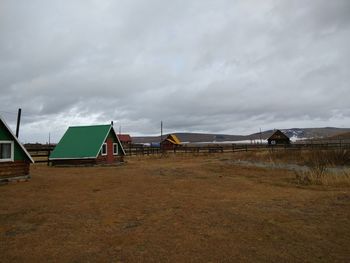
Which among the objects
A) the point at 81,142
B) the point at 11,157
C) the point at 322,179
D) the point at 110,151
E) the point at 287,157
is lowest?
the point at 322,179

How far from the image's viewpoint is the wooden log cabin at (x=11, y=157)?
1631cm

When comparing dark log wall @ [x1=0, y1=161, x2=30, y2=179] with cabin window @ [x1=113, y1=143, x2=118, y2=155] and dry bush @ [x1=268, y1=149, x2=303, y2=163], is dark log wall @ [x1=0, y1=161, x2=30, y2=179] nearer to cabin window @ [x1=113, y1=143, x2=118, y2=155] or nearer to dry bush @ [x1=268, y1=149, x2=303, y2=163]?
cabin window @ [x1=113, y1=143, x2=118, y2=155]

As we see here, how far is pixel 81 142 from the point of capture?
30078 mm

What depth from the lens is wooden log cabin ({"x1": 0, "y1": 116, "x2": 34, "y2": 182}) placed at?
642 inches

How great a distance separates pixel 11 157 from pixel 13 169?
0.68 metres

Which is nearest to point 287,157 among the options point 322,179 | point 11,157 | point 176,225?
point 322,179

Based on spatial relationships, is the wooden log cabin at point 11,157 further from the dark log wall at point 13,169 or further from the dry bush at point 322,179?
the dry bush at point 322,179

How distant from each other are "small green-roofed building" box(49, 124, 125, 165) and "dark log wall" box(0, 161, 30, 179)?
1055cm

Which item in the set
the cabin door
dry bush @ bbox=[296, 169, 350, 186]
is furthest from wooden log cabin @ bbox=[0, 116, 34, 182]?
dry bush @ bbox=[296, 169, 350, 186]

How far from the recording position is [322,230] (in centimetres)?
720

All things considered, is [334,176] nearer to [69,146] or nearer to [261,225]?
[261,225]

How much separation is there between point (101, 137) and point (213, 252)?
82.6ft

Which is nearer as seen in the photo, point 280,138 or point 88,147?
point 88,147

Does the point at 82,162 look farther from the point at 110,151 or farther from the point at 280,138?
the point at 280,138
